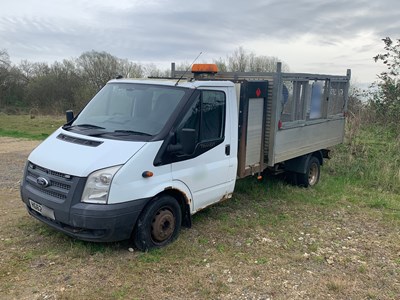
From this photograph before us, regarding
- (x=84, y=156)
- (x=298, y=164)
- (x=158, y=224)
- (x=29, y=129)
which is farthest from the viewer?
(x=29, y=129)

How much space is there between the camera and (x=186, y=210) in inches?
184

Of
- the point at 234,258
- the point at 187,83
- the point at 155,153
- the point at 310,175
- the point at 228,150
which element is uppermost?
the point at 187,83

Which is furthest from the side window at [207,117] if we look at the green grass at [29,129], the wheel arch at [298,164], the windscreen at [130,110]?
the green grass at [29,129]

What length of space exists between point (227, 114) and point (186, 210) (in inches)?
57.2

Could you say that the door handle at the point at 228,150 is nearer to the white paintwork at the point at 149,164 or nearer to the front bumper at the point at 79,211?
the white paintwork at the point at 149,164

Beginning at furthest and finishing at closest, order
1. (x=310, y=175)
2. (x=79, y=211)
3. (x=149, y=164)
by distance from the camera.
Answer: (x=310, y=175) → (x=149, y=164) → (x=79, y=211)

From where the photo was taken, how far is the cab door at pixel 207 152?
4457 millimetres

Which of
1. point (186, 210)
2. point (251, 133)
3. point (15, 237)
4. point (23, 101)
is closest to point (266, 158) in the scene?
point (251, 133)

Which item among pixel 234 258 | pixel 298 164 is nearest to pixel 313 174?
pixel 298 164

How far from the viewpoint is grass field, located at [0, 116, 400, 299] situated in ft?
11.7

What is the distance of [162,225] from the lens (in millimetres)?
4305

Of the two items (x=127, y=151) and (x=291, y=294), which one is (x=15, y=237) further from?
(x=291, y=294)

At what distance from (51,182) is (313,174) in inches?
220

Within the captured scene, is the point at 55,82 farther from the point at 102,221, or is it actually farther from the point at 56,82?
the point at 102,221
